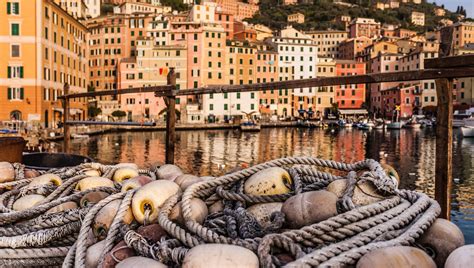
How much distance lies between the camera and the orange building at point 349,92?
99.7 meters

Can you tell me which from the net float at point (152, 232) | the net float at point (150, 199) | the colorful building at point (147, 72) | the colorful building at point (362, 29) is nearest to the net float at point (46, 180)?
the net float at point (150, 199)

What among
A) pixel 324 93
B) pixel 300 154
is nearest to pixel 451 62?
pixel 300 154

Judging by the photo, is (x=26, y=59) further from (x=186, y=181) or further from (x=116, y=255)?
(x=116, y=255)

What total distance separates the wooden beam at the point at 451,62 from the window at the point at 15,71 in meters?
48.4

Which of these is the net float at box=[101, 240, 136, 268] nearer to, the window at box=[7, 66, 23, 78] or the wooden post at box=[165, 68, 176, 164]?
the wooden post at box=[165, 68, 176, 164]

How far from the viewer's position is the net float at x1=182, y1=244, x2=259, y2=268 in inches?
100

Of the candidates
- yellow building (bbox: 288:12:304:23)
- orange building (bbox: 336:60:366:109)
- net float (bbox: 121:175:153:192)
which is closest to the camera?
net float (bbox: 121:175:153:192)

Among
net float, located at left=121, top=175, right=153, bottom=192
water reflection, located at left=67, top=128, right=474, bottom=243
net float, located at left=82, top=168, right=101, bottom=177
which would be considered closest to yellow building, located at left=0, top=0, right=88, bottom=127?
water reflection, located at left=67, top=128, right=474, bottom=243

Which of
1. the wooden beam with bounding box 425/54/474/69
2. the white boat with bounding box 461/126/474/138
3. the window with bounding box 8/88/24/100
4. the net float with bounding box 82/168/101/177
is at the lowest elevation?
the white boat with bounding box 461/126/474/138

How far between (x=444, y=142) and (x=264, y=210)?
1726mm

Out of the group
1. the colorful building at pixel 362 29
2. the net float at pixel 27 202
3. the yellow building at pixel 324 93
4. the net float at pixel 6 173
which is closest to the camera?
the net float at pixel 27 202

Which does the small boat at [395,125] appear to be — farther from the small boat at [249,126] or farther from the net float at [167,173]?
the net float at [167,173]

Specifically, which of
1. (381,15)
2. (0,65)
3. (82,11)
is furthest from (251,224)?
(381,15)

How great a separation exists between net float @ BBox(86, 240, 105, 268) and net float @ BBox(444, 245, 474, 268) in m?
2.31
